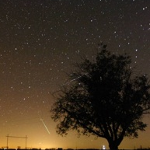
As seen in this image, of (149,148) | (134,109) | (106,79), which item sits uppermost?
(106,79)

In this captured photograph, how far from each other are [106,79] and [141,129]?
645 cm

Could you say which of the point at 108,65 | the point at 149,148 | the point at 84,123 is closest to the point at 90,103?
the point at 84,123

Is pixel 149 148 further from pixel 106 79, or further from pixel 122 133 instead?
pixel 106 79

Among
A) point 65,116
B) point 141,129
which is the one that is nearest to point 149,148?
point 141,129

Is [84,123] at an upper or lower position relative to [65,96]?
lower

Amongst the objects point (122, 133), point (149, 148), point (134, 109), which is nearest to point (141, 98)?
point (134, 109)

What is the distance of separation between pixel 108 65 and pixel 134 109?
5438 millimetres

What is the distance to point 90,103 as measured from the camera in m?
37.4

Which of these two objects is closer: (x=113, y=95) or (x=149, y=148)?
(x=113, y=95)

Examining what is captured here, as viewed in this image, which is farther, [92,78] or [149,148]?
[149,148]

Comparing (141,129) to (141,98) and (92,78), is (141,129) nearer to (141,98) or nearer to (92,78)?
(141,98)

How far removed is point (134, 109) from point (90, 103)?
4717 millimetres

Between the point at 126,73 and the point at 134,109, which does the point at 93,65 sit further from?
the point at 134,109

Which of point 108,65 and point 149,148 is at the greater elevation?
point 108,65
